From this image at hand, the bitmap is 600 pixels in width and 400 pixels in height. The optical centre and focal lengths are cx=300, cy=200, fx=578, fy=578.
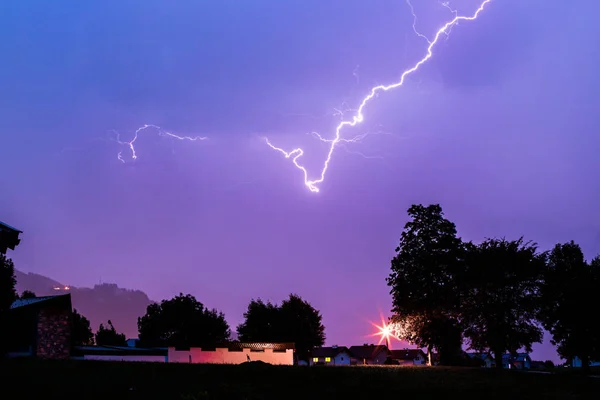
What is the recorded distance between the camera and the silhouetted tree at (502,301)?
54812mm

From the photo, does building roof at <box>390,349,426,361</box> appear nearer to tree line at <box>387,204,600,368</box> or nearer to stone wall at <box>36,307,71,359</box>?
tree line at <box>387,204,600,368</box>

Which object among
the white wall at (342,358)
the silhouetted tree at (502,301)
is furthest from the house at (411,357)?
the silhouetted tree at (502,301)

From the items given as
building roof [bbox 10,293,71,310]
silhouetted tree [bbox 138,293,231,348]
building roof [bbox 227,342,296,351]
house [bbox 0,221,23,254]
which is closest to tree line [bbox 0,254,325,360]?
silhouetted tree [bbox 138,293,231,348]

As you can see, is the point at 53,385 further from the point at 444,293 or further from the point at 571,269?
the point at 571,269

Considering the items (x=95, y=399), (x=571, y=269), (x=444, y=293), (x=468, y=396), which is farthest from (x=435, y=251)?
(x=95, y=399)

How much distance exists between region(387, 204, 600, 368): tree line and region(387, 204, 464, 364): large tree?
102mm

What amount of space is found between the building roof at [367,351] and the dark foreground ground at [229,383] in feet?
395

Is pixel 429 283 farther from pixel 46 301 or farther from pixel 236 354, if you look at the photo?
pixel 46 301

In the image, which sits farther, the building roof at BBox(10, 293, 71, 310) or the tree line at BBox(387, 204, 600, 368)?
the tree line at BBox(387, 204, 600, 368)

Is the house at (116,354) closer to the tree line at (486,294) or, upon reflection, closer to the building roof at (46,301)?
the building roof at (46,301)

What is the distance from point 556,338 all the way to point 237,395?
49.5 m

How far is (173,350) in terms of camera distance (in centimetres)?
5881

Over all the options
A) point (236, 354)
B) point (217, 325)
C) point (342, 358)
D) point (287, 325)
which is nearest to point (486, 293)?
point (236, 354)

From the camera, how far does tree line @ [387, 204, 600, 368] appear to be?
5522 centimetres
